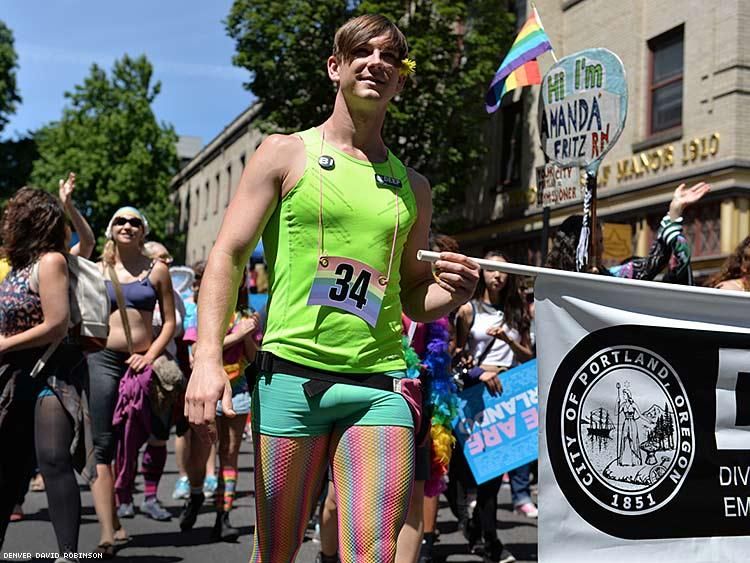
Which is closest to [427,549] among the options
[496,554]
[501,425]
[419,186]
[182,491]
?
[496,554]

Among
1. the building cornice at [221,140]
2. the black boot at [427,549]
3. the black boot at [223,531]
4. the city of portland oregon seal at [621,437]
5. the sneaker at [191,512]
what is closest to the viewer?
the city of portland oregon seal at [621,437]

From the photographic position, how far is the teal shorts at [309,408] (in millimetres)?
2924

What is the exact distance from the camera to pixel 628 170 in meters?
19.4

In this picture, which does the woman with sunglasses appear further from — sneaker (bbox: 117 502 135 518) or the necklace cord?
the necklace cord

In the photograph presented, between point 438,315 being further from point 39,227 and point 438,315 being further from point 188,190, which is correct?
point 188,190

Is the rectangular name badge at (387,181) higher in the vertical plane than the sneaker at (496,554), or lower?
higher

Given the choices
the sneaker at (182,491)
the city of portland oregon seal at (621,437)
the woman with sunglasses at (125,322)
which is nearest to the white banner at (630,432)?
the city of portland oregon seal at (621,437)

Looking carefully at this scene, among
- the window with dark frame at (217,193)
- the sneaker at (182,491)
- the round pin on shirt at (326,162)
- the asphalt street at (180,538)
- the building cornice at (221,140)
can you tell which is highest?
the building cornice at (221,140)

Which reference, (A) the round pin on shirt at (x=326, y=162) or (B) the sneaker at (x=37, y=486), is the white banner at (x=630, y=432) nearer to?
(A) the round pin on shirt at (x=326, y=162)

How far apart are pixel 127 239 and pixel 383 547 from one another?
4.33 m

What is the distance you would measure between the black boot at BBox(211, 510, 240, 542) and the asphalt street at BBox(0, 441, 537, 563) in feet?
0.18

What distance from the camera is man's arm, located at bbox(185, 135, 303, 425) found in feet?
9.16

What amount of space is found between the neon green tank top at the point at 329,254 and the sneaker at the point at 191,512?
4.64 m

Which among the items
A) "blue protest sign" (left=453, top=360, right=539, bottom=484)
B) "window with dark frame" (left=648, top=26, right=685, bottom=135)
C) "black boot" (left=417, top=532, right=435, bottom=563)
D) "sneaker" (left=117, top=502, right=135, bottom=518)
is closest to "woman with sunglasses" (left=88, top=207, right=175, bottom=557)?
"sneaker" (left=117, top=502, right=135, bottom=518)
